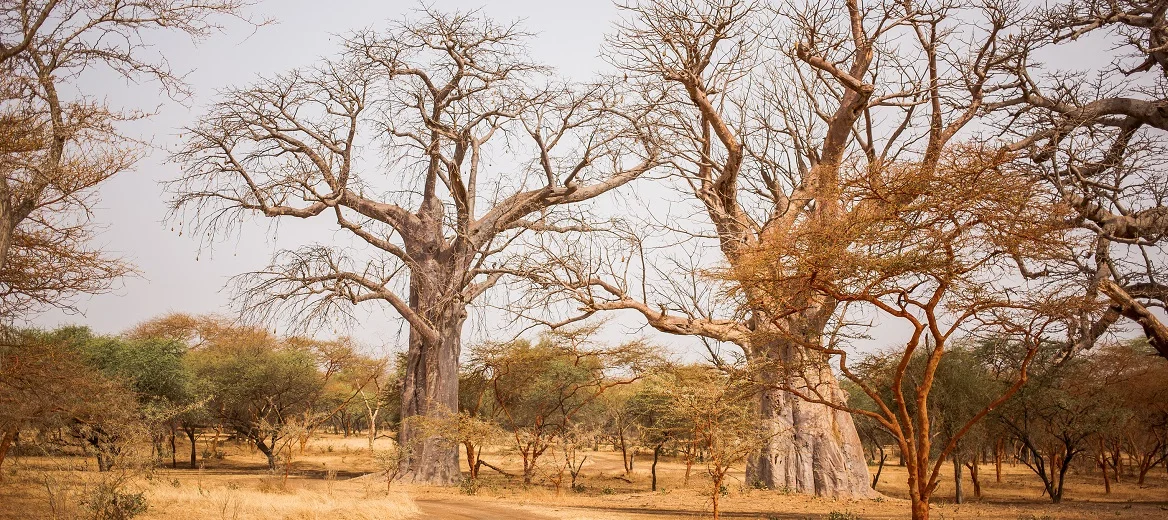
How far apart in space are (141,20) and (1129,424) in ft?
92.0

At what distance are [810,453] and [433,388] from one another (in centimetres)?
845

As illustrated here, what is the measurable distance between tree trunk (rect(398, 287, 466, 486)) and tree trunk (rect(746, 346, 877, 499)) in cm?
706

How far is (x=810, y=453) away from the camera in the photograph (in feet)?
50.1

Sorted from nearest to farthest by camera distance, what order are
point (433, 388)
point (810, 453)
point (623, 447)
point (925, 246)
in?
point (925, 246) → point (810, 453) → point (433, 388) → point (623, 447)

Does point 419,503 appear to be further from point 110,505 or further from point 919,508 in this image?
point 919,508

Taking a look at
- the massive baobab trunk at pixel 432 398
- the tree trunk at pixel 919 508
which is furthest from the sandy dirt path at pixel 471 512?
the tree trunk at pixel 919 508

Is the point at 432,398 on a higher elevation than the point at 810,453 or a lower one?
higher

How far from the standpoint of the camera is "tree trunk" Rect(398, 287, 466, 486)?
17.9 metres

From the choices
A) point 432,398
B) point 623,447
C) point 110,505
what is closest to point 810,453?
point 432,398

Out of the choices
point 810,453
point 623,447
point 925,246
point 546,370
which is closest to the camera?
point 925,246

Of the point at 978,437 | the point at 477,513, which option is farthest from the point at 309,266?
the point at 978,437

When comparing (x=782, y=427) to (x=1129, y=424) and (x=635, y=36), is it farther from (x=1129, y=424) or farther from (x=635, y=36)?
(x=1129, y=424)

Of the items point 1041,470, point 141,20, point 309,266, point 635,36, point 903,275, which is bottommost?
point 1041,470

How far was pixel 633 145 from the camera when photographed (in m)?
18.1
